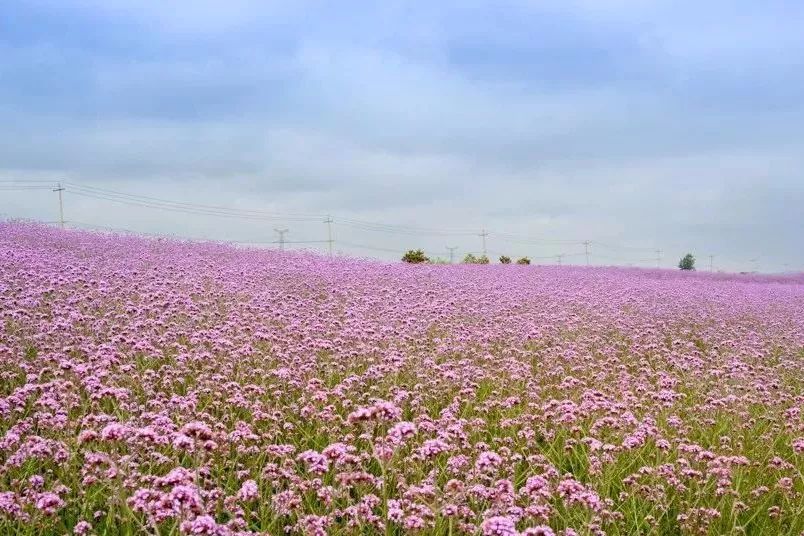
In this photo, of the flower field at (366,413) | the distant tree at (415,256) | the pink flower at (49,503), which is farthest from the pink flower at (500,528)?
the distant tree at (415,256)

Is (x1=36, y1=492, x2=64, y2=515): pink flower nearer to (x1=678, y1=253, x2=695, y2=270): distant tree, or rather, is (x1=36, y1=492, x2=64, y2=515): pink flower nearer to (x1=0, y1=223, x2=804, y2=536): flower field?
(x1=0, y1=223, x2=804, y2=536): flower field

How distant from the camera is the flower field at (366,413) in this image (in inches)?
163

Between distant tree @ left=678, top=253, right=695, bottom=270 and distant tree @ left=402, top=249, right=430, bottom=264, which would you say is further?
distant tree @ left=678, top=253, right=695, bottom=270

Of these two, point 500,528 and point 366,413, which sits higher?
point 366,413

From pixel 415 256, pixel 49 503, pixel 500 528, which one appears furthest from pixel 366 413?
pixel 415 256

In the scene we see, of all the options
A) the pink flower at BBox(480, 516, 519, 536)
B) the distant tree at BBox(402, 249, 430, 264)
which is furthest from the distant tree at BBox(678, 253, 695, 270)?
the pink flower at BBox(480, 516, 519, 536)

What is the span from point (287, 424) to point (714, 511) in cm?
313

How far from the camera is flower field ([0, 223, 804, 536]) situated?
414cm

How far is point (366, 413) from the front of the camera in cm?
336

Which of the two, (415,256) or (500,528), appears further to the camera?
(415,256)

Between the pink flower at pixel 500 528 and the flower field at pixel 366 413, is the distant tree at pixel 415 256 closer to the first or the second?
the flower field at pixel 366 413

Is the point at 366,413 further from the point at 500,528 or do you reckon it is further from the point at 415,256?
the point at 415,256

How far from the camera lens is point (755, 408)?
833cm

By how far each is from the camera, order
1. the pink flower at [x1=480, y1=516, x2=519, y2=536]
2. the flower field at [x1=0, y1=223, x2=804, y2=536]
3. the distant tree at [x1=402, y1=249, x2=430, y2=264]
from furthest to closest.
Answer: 1. the distant tree at [x1=402, y1=249, x2=430, y2=264]
2. the flower field at [x1=0, y1=223, x2=804, y2=536]
3. the pink flower at [x1=480, y1=516, x2=519, y2=536]
